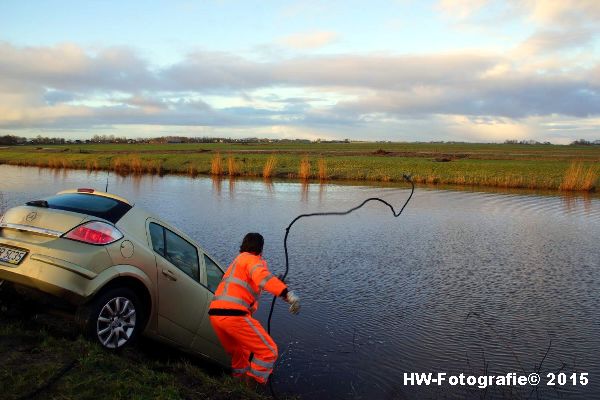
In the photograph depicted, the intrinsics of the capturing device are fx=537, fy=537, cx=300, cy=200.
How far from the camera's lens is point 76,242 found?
5082 mm

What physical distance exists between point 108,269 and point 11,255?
1.01 m

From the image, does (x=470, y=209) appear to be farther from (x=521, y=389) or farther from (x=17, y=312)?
(x=17, y=312)

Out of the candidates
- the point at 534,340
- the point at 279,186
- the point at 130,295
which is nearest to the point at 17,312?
the point at 130,295

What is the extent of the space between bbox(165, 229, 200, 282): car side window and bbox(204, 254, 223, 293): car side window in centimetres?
22

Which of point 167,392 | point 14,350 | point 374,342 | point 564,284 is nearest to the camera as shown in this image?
point 167,392

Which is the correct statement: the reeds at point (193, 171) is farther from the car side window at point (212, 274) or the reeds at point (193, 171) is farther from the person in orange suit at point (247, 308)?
the person in orange suit at point (247, 308)

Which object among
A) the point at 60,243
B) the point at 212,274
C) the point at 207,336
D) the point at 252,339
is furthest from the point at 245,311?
the point at 60,243

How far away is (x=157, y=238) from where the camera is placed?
5816 millimetres

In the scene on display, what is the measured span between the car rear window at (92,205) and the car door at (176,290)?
0.38 m

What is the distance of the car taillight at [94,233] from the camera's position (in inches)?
201

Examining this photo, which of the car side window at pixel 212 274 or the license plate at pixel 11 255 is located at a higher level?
the license plate at pixel 11 255

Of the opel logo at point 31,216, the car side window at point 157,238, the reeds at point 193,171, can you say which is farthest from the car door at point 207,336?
the reeds at point 193,171

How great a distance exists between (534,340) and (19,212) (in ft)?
22.8

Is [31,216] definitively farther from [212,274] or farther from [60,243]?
[212,274]
